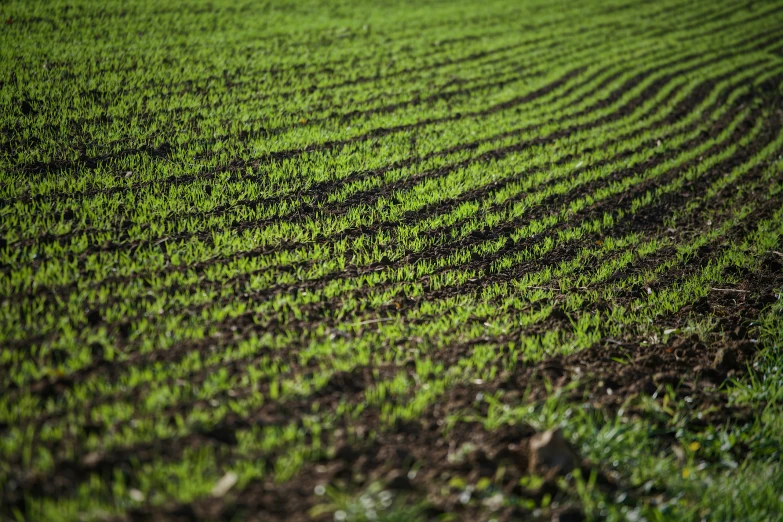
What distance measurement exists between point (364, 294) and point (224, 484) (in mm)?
2042

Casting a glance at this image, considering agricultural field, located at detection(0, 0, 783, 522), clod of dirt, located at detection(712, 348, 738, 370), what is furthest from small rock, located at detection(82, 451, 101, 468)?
clod of dirt, located at detection(712, 348, 738, 370)

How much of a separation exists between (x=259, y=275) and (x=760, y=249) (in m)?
4.52

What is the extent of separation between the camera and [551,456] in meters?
2.93

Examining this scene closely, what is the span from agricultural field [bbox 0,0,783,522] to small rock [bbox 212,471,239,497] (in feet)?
0.03

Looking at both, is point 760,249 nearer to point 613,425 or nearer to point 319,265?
point 613,425

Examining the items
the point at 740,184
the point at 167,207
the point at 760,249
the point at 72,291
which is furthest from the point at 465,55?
the point at 72,291

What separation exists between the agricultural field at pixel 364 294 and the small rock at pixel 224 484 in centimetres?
1

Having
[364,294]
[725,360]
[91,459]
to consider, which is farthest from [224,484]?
[725,360]

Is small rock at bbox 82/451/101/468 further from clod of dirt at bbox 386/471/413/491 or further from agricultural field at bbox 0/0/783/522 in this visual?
clod of dirt at bbox 386/471/413/491

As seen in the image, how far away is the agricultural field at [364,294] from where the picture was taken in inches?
109

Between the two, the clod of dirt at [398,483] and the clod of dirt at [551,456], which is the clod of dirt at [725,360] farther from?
the clod of dirt at [398,483]

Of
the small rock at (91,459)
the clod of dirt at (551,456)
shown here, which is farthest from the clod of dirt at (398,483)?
the small rock at (91,459)

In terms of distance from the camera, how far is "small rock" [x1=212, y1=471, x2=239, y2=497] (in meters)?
2.53

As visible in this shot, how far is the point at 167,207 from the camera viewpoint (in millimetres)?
5184
